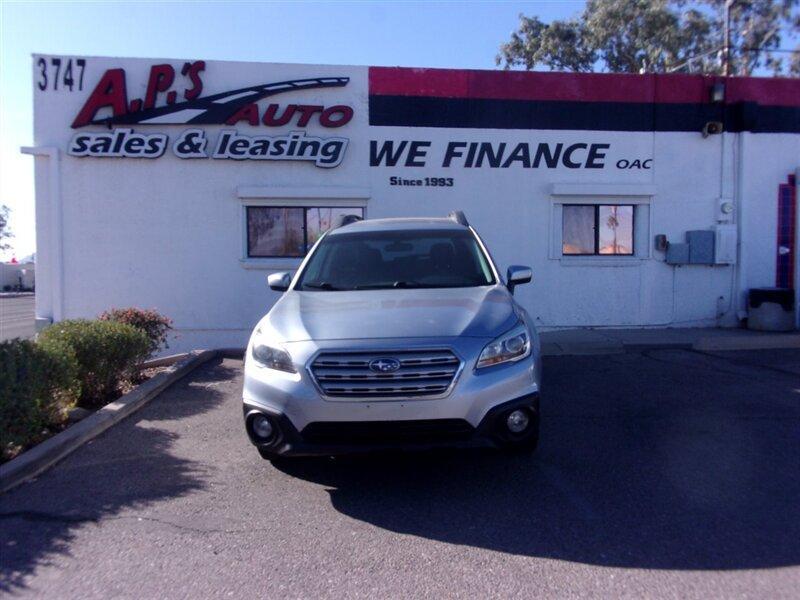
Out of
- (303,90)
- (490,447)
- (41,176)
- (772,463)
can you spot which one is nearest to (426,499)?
(490,447)

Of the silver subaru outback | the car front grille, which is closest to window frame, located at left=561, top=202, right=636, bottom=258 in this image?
the silver subaru outback

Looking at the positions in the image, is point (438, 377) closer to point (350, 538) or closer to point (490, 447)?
point (490, 447)

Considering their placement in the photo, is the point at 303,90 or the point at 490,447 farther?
the point at 303,90

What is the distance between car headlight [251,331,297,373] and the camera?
206 inches

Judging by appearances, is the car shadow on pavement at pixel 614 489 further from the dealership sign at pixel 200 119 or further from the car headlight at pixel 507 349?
the dealership sign at pixel 200 119

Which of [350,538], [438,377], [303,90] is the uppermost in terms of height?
[303,90]

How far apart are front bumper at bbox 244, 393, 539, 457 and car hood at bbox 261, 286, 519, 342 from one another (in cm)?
55

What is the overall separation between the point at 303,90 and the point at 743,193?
763cm

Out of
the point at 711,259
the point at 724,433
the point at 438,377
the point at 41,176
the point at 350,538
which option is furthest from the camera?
the point at 711,259

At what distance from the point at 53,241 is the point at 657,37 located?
24.3 m

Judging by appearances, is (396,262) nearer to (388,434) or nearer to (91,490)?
(388,434)

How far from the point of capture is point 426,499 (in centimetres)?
530

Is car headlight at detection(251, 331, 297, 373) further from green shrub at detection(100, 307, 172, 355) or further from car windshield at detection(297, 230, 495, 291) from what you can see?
green shrub at detection(100, 307, 172, 355)

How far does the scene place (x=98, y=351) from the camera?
7930 millimetres
